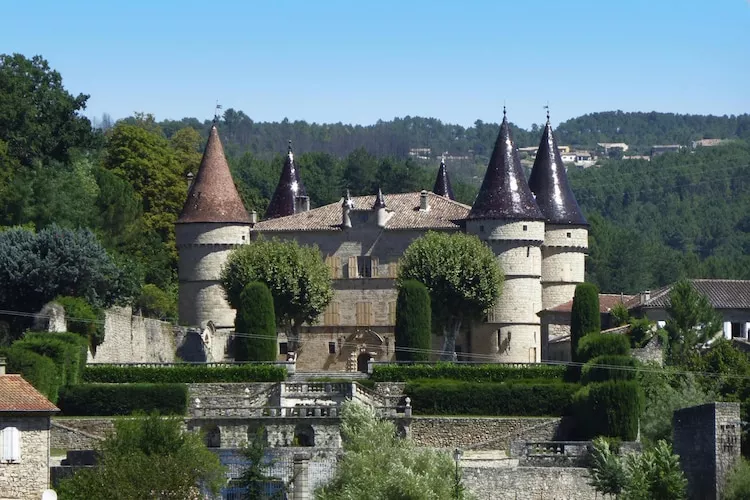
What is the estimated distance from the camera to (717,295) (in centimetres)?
7969

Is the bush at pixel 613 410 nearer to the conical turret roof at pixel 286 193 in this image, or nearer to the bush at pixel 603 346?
the bush at pixel 603 346

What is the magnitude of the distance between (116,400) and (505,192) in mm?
20860

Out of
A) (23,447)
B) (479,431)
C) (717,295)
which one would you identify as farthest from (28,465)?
(717,295)

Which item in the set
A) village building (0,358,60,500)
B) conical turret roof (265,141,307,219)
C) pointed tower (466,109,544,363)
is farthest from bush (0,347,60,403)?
conical turret roof (265,141,307,219)

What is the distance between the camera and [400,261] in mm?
76875

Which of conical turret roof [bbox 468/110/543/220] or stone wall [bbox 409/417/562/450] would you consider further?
conical turret roof [bbox 468/110/543/220]

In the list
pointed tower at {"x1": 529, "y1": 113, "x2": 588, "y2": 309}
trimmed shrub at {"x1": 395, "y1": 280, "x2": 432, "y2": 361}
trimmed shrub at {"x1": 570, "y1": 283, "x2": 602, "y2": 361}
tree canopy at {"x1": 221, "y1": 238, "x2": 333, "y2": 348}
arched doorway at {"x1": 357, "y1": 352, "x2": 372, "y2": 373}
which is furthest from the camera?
pointed tower at {"x1": 529, "y1": 113, "x2": 588, "y2": 309}

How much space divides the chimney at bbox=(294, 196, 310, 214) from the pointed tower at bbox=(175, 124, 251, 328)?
31.5 ft

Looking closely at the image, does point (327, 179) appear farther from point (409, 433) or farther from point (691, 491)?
point (691, 491)

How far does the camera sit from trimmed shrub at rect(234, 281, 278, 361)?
69312mm

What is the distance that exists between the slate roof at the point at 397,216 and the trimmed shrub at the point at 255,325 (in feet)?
32.9

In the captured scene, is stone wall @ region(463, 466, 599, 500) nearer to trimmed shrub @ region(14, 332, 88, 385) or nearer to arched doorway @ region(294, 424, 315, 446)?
arched doorway @ region(294, 424, 315, 446)

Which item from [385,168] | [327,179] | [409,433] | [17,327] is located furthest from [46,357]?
[327,179]

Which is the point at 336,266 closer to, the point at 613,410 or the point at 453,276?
the point at 453,276
